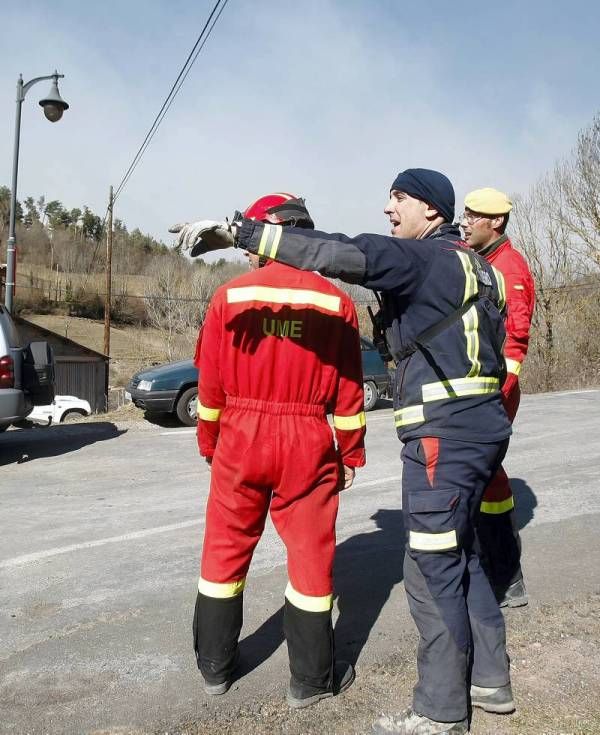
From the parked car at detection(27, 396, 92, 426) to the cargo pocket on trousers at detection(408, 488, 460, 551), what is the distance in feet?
55.0

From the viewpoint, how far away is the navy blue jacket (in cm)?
259

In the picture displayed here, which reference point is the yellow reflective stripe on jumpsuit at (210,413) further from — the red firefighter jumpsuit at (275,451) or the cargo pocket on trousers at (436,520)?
the cargo pocket on trousers at (436,520)

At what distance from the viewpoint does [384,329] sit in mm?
2949

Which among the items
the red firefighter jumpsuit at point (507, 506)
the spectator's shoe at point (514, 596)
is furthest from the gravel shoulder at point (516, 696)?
the red firefighter jumpsuit at point (507, 506)

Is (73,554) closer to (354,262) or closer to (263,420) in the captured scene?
(263,420)

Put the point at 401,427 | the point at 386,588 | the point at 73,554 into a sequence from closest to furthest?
the point at 401,427 < the point at 386,588 < the point at 73,554

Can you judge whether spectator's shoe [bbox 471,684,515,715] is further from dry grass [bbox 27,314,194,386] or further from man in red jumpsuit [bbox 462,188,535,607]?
dry grass [bbox 27,314,194,386]

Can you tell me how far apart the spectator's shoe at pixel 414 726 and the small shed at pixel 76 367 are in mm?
35042

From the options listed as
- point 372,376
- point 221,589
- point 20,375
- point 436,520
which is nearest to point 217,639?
point 221,589

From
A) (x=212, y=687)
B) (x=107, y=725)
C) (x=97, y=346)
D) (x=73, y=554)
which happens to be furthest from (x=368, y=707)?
(x=97, y=346)

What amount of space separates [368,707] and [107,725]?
100cm

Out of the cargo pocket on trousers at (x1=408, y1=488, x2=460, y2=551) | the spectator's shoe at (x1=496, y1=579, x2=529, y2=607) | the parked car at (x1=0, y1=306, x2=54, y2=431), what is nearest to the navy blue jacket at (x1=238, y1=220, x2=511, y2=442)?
the cargo pocket on trousers at (x1=408, y1=488, x2=460, y2=551)

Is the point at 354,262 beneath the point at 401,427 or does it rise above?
above

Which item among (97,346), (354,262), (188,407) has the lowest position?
(97,346)
